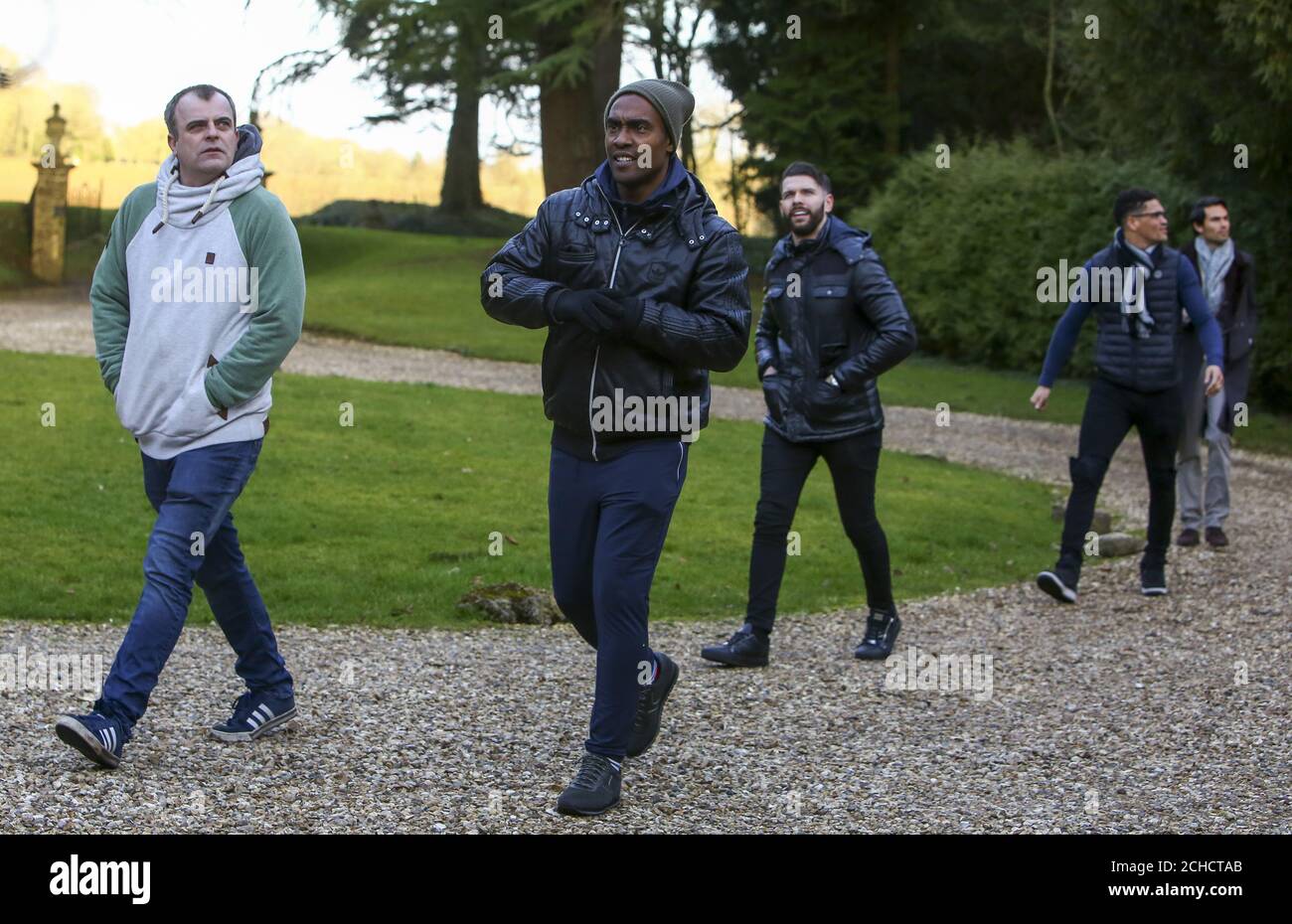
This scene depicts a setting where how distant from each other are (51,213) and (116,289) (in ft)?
78.7

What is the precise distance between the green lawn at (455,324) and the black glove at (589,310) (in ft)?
41.7

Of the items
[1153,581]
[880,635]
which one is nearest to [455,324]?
[1153,581]

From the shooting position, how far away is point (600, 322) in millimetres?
4520

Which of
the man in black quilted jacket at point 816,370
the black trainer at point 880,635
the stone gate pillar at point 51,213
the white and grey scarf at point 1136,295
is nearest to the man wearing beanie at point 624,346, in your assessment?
the man in black quilted jacket at point 816,370

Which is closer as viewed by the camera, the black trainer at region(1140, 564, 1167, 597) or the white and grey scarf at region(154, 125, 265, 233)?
the white and grey scarf at region(154, 125, 265, 233)

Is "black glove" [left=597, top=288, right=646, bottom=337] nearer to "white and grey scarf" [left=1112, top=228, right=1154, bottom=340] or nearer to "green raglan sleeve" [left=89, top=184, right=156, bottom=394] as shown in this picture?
"green raglan sleeve" [left=89, top=184, right=156, bottom=394]

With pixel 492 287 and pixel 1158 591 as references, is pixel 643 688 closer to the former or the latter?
pixel 492 287

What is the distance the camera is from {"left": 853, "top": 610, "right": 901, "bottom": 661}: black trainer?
7238mm

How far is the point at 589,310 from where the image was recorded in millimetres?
4512

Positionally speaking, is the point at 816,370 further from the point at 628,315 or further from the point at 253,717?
the point at 253,717

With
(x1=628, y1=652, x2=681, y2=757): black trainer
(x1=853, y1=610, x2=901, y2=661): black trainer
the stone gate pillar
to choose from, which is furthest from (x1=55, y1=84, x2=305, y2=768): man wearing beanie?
the stone gate pillar

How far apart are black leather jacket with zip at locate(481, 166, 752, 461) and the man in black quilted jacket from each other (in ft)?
6.91

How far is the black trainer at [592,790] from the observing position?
4.71 meters

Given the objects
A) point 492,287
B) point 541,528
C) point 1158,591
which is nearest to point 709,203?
point 492,287
